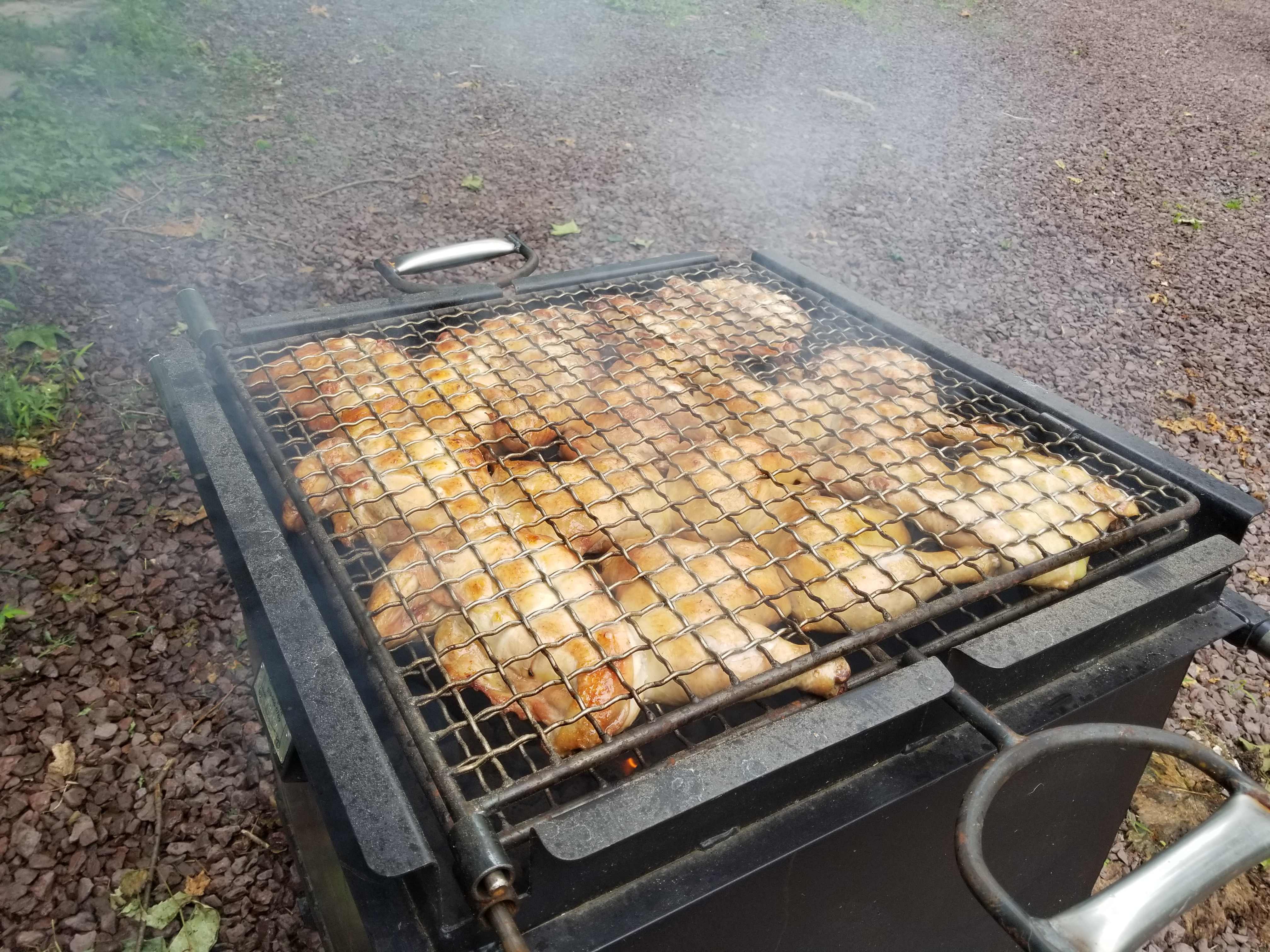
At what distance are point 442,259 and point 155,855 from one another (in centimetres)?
221

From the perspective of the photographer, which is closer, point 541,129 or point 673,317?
point 673,317

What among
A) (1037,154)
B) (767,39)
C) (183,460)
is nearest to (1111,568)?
(183,460)

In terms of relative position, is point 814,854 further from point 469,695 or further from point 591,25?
point 591,25

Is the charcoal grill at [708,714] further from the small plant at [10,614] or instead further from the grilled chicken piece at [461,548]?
the small plant at [10,614]

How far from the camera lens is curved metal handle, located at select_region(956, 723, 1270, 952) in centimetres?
116

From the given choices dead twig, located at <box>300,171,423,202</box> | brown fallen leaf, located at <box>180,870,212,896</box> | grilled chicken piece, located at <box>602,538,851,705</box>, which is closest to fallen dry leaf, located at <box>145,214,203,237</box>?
dead twig, located at <box>300,171,423,202</box>

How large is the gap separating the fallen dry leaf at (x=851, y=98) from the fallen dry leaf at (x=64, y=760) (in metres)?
8.97

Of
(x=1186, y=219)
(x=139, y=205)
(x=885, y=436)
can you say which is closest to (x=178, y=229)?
(x=139, y=205)

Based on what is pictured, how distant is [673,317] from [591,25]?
893cm

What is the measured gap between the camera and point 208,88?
736cm

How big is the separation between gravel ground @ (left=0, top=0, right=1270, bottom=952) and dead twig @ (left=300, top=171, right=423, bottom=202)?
7cm

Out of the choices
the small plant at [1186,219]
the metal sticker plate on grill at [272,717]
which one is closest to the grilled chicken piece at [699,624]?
the metal sticker plate on grill at [272,717]

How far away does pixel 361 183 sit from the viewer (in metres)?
6.43

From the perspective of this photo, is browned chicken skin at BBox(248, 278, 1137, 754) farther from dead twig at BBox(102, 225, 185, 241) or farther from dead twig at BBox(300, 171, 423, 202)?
dead twig at BBox(300, 171, 423, 202)
